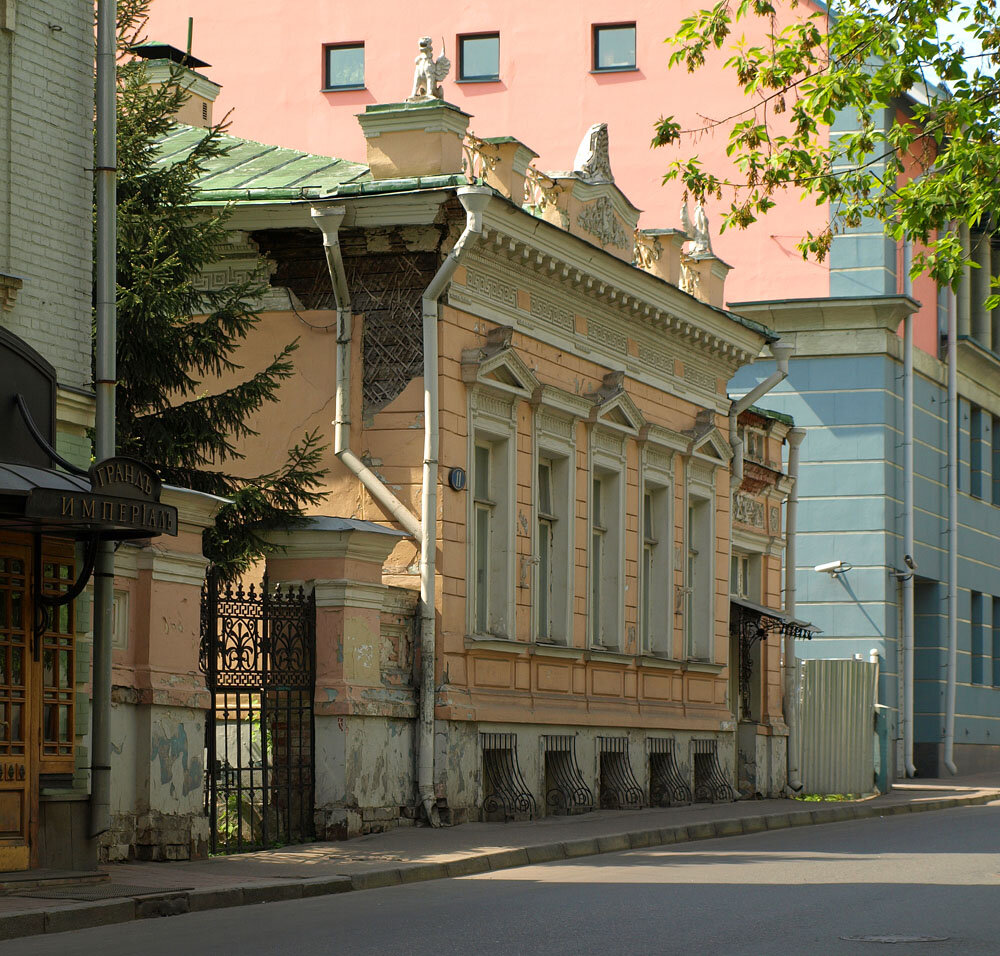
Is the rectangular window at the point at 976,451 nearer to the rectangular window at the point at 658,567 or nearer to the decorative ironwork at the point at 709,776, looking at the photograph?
the decorative ironwork at the point at 709,776

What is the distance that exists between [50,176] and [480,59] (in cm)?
2098

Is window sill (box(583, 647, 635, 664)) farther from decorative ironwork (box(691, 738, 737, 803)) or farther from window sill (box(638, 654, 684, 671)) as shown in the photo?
decorative ironwork (box(691, 738, 737, 803))

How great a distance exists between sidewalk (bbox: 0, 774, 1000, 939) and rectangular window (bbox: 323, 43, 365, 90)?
16039 mm

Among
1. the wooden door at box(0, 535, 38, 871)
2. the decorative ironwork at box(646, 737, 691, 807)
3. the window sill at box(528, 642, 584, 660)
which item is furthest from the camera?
the decorative ironwork at box(646, 737, 691, 807)

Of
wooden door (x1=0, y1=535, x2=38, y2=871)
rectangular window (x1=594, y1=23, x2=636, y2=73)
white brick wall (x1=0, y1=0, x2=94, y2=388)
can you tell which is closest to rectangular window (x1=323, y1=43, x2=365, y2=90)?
rectangular window (x1=594, y1=23, x2=636, y2=73)

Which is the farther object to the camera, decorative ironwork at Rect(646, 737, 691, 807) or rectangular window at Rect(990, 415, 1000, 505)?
rectangular window at Rect(990, 415, 1000, 505)

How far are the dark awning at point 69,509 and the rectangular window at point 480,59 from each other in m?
22.0

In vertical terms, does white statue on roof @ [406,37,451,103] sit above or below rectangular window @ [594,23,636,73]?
below

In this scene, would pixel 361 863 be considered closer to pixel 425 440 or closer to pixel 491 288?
pixel 425 440

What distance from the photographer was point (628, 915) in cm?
1159

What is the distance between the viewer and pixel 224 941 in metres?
10.7

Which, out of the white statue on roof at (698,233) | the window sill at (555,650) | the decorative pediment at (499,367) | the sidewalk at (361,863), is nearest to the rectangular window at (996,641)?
the white statue on roof at (698,233)

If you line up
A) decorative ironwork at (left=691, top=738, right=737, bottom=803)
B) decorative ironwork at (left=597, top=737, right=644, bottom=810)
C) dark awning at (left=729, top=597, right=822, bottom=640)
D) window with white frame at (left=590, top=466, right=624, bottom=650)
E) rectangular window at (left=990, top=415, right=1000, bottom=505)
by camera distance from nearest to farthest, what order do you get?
decorative ironwork at (left=597, top=737, right=644, bottom=810)
window with white frame at (left=590, top=466, right=624, bottom=650)
decorative ironwork at (left=691, top=738, right=737, bottom=803)
dark awning at (left=729, top=597, right=822, bottom=640)
rectangular window at (left=990, top=415, right=1000, bottom=505)

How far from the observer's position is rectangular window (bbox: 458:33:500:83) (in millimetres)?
34312
